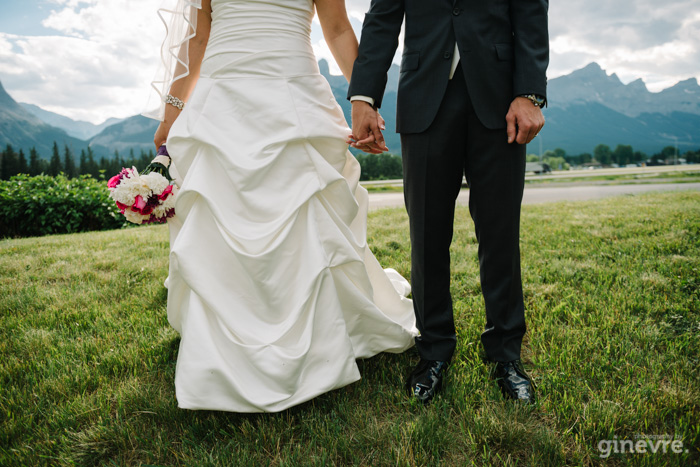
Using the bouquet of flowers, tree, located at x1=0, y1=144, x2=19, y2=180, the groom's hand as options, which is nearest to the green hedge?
the bouquet of flowers

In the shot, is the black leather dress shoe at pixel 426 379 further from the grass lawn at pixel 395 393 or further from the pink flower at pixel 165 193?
the pink flower at pixel 165 193

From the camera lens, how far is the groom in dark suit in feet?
5.98

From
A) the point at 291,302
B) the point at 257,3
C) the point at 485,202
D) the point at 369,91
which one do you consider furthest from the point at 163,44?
the point at 485,202

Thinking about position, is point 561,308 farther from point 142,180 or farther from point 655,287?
point 142,180

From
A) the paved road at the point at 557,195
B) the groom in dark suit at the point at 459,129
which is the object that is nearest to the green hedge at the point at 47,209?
the paved road at the point at 557,195

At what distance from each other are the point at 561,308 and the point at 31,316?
3.77 m

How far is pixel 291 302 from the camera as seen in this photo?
73.2 inches

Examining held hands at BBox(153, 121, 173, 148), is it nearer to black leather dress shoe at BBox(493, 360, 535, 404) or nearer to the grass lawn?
the grass lawn

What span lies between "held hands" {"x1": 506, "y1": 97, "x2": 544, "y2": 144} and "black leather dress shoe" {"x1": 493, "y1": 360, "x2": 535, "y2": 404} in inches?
42.6

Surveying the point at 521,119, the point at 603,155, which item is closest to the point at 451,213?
the point at 521,119

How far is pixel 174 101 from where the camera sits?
2.34 meters

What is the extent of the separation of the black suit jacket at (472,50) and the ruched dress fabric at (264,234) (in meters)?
0.44

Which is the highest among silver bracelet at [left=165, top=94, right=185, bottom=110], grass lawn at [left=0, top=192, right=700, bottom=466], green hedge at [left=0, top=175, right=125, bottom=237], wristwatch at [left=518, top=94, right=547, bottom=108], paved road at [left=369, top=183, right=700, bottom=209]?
silver bracelet at [left=165, top=94, right=185, bottom=110]

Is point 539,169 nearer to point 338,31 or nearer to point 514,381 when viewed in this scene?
point 338,31
